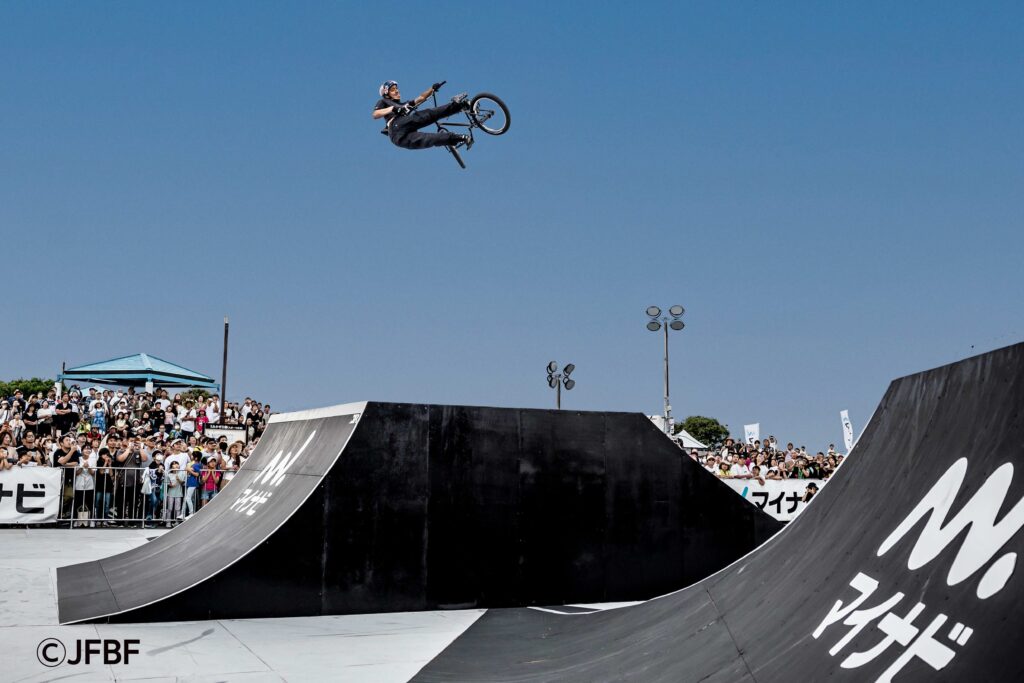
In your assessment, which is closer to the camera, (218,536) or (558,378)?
(218,536)

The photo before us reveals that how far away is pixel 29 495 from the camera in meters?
16.8

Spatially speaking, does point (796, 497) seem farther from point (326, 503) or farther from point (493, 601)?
point (326, 503)

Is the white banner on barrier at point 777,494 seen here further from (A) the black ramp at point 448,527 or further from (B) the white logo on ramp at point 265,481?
(B) the white logo on ramp at point 265,481

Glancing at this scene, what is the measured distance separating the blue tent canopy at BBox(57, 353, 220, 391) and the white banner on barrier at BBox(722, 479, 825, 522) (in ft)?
65.3

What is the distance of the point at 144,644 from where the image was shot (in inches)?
262

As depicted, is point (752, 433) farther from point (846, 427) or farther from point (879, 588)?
point (879, 588)

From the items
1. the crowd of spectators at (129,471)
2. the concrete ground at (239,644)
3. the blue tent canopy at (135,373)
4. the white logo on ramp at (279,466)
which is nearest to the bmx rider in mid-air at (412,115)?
the white logo on ramp at (279,466)

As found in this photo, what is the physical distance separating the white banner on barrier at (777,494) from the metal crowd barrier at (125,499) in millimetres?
10440

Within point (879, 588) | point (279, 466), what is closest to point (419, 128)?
point (279, 466)

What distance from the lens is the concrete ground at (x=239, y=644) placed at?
5.78 meters

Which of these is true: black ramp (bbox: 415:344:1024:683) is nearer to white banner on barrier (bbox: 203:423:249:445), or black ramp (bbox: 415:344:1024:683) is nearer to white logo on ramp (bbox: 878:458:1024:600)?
white logo on ramp (bbox: 878:458:1024:600)

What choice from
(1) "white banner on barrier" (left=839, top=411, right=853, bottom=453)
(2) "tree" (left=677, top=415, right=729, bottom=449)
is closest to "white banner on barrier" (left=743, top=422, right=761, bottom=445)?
(1) "white banner on barrier" (left=839, top=411, right=853, bottom=453)

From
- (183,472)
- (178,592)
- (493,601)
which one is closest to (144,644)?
(178,592)

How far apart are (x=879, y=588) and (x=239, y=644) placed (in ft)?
15.4
